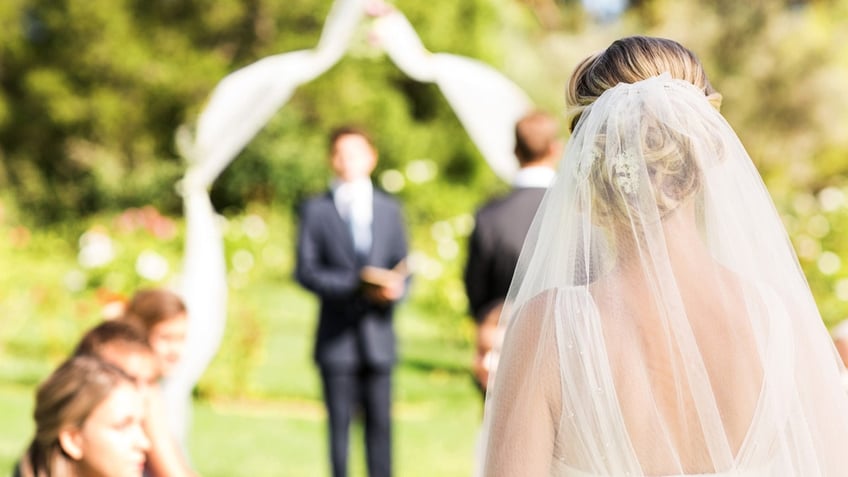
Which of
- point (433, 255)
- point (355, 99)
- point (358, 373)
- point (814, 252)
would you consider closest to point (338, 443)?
point (358, 373)

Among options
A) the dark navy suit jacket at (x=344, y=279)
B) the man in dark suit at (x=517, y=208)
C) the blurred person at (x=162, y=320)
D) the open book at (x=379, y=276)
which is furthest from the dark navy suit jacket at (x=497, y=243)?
the blurred person at (x=162, y=320)

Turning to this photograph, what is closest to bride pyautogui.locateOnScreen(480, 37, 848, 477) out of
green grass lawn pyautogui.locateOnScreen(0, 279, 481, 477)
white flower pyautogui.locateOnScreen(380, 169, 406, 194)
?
green grass lawn pyautogui.locateOnScreen(0, 279, 481, 477)

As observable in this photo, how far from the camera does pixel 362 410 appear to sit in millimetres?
5707

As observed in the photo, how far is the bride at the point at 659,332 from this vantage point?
6.18ft

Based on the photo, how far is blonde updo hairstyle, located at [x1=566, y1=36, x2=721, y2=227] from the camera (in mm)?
1963

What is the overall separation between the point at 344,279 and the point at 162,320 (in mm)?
1309

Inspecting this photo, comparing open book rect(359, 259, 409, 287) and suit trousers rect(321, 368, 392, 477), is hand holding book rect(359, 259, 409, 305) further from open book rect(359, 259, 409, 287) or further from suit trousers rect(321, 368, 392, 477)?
suit trousers rect(321, 368, 392, 477)

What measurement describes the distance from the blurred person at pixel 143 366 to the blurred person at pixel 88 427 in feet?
2.10

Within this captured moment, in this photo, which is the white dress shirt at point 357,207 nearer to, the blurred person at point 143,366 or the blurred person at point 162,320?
the blurred person at point 162,320

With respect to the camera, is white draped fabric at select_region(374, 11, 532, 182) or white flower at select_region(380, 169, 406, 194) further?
white flower at select_region(380, 169, 406, 194)

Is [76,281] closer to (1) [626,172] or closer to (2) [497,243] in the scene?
(2) [497,243]

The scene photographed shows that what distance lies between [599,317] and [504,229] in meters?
2.92

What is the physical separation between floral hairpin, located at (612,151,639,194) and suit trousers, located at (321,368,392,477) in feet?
12.2

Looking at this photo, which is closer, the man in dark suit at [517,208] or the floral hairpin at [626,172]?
the floral hairpin at [626,172]
